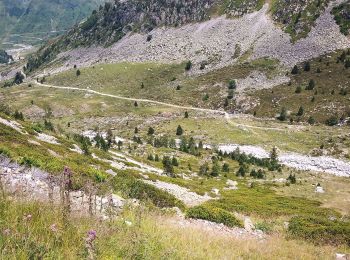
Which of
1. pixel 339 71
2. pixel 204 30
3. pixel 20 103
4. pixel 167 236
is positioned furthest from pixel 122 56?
pixel 167 236

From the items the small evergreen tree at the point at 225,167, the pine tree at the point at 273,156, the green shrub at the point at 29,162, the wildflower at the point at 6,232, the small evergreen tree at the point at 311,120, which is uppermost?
the wildflower at the point at 6,232

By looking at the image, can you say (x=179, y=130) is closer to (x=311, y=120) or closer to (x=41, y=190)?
(x=311, y=120)

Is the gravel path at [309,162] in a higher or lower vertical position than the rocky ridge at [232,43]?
lower

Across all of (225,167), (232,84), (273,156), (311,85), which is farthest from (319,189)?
(232,84)

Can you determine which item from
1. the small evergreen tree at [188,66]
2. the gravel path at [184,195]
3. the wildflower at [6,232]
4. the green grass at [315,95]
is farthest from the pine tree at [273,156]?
the small evergreen tree at [188,66]

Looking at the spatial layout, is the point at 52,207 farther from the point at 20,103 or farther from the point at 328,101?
the point at 20,103

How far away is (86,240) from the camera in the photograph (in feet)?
21.0

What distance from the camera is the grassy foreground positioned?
6.52m

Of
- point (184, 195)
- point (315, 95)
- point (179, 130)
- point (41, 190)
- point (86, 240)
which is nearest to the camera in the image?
point (86, 240)

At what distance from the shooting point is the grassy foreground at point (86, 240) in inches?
257

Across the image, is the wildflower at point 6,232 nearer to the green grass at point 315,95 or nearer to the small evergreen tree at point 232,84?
the green grass at point 315,95

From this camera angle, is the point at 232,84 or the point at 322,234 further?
the point at 232,84

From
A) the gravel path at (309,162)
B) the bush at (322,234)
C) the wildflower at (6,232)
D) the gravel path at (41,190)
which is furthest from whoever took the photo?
the gravel path at (309,162)

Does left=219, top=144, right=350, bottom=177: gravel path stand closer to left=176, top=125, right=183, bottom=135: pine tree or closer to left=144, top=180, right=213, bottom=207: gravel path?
left=176, top=125, right=183, bottom=135: pine tree
